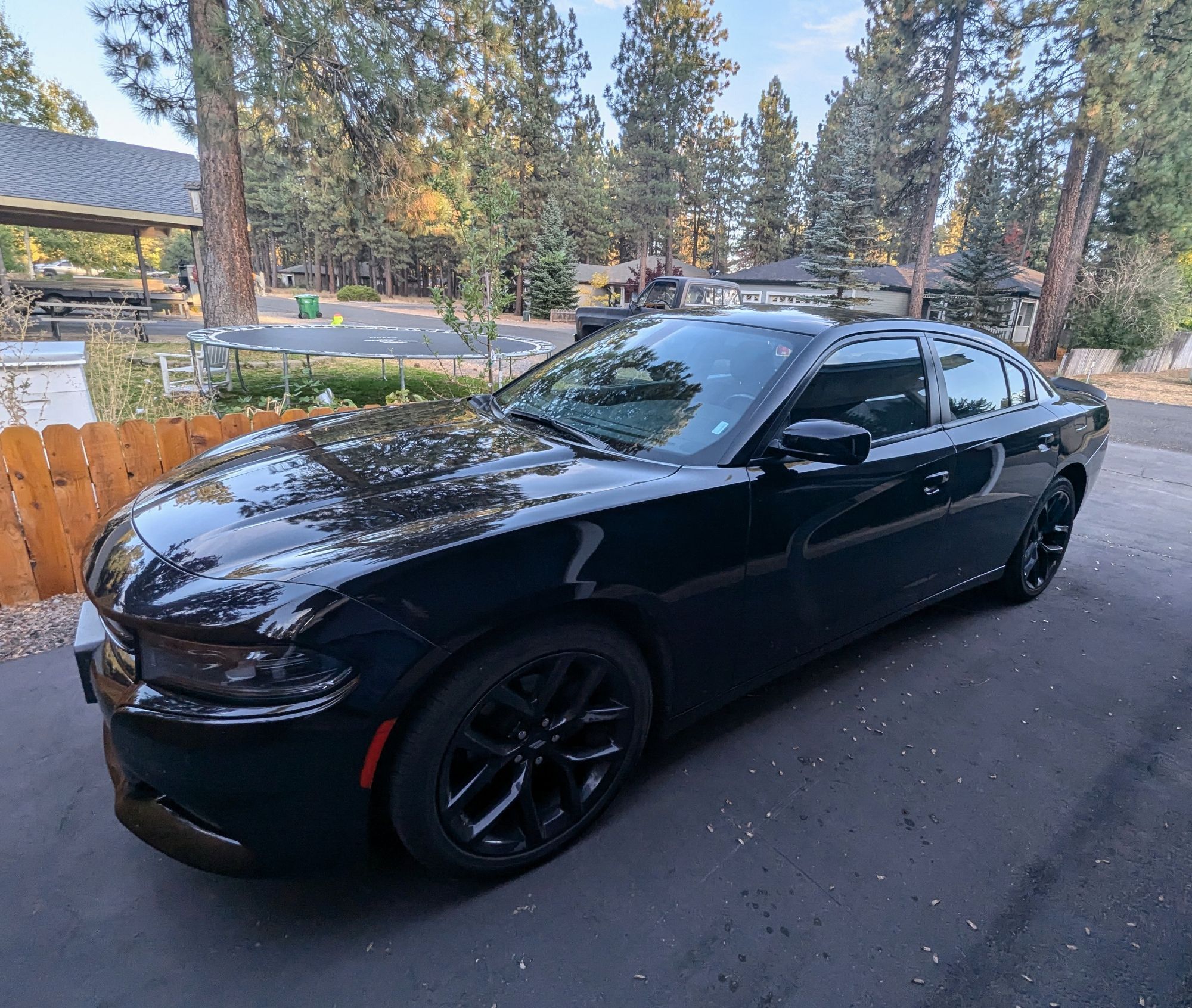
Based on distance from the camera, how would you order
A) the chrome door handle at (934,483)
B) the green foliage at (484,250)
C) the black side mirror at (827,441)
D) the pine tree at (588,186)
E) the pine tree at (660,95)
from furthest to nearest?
the pine tree at (588,186)
the pine tree at (660,95)
the green foliage at (484,250)
the chrome door handle at (934,483)
the black side mirror at (827,441)

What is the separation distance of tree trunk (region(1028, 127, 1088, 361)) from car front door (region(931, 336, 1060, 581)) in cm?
1955

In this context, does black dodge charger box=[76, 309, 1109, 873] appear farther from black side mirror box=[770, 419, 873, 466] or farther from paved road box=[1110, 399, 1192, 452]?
paved road box=[1110, 399, 1192, 452]

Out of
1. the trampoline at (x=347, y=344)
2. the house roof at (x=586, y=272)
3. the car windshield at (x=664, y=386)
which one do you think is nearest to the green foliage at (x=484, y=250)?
the trampoline at (x=347, y=344)

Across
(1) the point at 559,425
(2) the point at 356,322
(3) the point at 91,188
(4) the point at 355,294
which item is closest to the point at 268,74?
(1) the point at 559,425

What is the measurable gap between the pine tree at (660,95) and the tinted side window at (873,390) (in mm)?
33318

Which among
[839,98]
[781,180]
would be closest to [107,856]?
[781,180]

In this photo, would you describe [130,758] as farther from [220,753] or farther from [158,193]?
[158,193]

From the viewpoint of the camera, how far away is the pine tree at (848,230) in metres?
23.9

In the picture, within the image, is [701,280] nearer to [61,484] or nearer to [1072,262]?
[1072,262]

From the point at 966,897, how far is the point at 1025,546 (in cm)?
230

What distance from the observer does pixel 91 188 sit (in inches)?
672

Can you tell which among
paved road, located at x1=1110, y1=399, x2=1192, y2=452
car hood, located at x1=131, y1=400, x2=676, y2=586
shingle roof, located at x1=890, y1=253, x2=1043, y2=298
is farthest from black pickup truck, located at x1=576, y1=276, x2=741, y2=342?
shingle roof, located at x1=890, y1=253, x2=1043, y2=298

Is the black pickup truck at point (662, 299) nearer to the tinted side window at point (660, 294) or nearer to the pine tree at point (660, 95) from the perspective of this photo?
the tinted side window at point (660, 294)

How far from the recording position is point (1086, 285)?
19.8m
